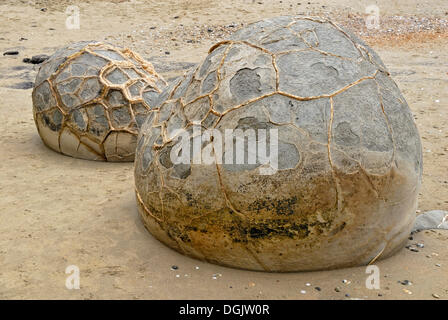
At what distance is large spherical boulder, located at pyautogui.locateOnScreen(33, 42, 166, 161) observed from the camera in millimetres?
5832

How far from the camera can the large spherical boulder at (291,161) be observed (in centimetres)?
332

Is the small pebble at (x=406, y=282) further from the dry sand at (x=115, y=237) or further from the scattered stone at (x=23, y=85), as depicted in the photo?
the scattered stone at (x=23, y=85)

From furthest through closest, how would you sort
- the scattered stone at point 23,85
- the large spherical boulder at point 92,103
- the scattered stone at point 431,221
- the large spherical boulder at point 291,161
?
the scattered stone at point 23,85 → the large spherical boulder at point 92,103 → the scattered stone at point 431,221 → the large spherical boulder at point 291,161

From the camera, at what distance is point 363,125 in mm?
3387

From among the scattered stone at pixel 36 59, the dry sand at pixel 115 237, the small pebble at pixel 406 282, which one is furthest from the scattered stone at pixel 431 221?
the scattered stone at pixel 36 59

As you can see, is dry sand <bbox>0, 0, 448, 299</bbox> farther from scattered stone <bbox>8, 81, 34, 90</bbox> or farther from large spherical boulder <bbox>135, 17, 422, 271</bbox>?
large spherical boulder <bbox>135, 17, 422, 271</bbox>

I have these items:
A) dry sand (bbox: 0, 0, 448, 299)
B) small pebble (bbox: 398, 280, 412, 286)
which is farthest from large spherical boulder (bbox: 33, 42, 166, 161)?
small pebble (bbox: 398, 280, 412, 286)

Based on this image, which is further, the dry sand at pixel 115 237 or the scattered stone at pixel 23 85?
the scattered stone at pixel 23 85

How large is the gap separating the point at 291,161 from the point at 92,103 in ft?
10.4

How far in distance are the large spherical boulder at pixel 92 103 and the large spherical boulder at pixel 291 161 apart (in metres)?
2.18

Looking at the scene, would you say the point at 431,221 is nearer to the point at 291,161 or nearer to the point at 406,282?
the point at 406,282

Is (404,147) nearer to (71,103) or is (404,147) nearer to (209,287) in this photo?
(209,287)

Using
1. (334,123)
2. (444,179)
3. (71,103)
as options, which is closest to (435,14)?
(444,179)

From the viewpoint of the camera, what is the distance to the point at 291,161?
10.8 feet
